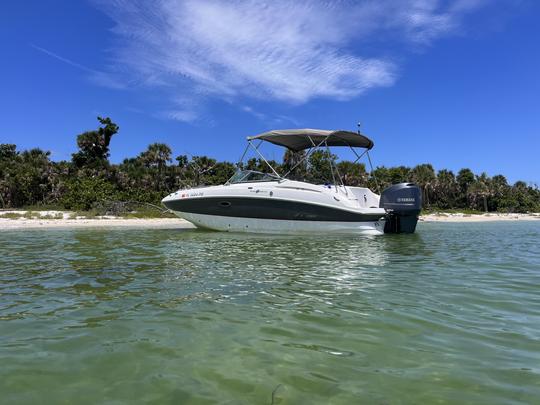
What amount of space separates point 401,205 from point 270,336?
1238cm

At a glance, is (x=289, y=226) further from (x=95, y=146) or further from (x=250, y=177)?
(x=95, y=146)

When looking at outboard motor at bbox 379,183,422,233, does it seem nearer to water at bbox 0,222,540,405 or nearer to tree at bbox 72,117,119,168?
water at bbox 0,222,540,405

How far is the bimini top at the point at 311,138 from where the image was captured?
15.2 metres

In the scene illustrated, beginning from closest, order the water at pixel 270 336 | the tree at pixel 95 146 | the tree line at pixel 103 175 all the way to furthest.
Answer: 1. the water at pixel 270 336
2. the tree line at pixel 103 175
3. the tree at pixel 95 146

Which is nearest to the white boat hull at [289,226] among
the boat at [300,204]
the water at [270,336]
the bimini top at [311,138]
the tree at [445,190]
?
the boat at [300,204]

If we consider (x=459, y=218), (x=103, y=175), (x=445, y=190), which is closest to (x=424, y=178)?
(x=445, y=190)

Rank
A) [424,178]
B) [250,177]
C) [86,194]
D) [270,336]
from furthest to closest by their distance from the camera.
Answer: [424,178] → [86,194] → [250,177] → [270,336]

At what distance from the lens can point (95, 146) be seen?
41062mm

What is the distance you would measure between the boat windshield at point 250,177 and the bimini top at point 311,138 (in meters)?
1.39

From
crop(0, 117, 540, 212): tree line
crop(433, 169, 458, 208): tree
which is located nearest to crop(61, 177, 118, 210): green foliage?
crop(0, 117, 540, 212): tree line

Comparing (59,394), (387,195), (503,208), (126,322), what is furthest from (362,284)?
(503,208)

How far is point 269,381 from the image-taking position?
261 centimetres

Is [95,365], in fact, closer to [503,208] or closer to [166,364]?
[166,364]

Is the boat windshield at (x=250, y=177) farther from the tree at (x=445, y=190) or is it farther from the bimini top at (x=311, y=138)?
the tree at (x=445, y=190)
